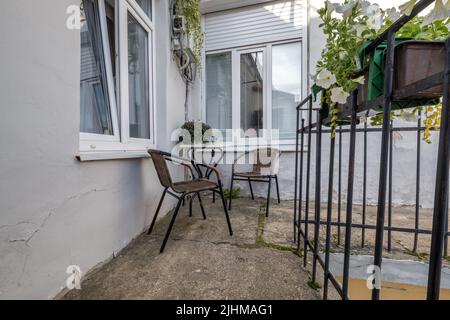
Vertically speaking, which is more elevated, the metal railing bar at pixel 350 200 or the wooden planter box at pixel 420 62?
the wooden planter box at pixel 420 62

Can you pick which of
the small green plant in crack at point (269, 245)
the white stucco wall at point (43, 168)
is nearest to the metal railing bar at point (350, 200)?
the small green plant in crack at point (269, 245)

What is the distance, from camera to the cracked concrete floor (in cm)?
109

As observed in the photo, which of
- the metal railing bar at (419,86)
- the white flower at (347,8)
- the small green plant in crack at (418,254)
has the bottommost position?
the small green plant in crack at (418,254)

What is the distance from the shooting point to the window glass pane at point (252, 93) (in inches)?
126

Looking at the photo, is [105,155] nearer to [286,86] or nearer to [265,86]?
[265,86]

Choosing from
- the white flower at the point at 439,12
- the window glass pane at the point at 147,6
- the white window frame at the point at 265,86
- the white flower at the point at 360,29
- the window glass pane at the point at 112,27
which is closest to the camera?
the white flower at the point at 439,12

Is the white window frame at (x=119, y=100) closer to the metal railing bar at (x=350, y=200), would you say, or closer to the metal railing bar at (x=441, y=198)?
the metal railing bar at (x=350, y=200)

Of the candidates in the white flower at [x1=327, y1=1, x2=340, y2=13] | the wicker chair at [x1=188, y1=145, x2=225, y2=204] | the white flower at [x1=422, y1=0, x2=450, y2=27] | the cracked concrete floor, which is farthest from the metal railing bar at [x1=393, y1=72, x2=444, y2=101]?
the wicker chair at [x1=188, y1=145, x2=225, y2=204]

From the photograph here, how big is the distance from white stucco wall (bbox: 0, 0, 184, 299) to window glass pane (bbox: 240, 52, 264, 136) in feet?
7.53

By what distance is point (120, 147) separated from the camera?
161cm

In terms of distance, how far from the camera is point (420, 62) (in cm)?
54

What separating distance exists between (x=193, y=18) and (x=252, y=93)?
130cm

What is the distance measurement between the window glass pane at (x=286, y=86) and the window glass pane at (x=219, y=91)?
717 mm

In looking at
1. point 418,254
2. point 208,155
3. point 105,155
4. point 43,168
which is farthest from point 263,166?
point 43,168
